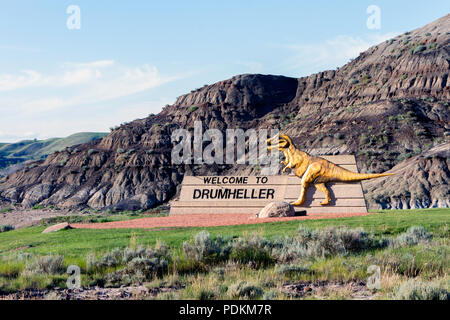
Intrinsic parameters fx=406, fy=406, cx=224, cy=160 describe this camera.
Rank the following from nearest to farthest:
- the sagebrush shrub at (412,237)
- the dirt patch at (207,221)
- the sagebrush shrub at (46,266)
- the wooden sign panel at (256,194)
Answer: the sagebrush shrub at (46,266) → the sagebrush shrub at (412,237) → the dirt patch at (207,221) → the wooden sign panel at (256,194)

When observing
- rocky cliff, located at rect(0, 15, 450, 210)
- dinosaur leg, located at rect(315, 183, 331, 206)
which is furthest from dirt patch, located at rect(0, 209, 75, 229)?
dinosaur leg, located at rect(315, 183, 331, 206)

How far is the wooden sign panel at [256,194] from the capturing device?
86.8 feet

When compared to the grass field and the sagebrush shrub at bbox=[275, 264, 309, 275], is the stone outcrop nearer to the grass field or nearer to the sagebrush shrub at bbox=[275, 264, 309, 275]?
the grass field

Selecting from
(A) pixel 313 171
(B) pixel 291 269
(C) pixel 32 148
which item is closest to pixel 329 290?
(B) pixel 291 269

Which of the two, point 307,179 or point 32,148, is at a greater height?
point 32,148

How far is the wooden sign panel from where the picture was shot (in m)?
26.5

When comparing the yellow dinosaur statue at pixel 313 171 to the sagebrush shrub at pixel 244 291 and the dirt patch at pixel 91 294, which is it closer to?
the dirt patch at pixel 91 294

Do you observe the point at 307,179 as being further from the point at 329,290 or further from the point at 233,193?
the point at 329,290

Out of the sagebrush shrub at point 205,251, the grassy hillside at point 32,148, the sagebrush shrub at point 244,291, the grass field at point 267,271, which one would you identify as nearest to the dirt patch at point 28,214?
the grass field at point 267,271

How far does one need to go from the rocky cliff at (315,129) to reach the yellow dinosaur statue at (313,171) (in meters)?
14.3

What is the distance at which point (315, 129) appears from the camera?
2422 inches

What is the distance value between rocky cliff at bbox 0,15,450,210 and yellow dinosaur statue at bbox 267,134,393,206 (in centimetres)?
1425

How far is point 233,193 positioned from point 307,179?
6229 millimetres
